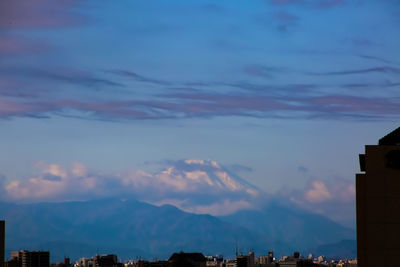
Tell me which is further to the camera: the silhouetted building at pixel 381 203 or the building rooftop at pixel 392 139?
the building rooftop at pixel 392 139

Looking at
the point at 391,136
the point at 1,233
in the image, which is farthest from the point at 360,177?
the point at 1,233

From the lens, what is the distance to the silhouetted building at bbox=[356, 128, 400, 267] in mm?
28516

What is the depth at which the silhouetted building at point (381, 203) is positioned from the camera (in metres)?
28.5

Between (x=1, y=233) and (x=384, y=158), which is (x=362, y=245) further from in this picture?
(x=1, y=233)

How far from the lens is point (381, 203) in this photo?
2875 centimetres

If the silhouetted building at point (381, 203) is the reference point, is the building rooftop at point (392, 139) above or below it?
above

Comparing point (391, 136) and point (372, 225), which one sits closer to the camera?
point (372, 225)

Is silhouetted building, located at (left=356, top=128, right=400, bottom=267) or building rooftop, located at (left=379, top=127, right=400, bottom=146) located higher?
building rooftop, located at (left=379, top=127, right=400, bottom=146)

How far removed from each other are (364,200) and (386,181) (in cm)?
97

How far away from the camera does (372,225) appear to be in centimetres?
2870

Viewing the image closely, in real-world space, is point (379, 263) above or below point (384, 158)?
below

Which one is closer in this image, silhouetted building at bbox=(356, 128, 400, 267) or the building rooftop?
silhouetted building at bbox=(356, 128, 400, 267)

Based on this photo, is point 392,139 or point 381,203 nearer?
point 381,203

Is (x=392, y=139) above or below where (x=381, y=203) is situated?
above
